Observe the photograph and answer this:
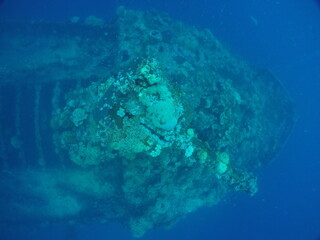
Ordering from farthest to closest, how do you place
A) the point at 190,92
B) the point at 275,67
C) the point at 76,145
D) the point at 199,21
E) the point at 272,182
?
the point at 272,182 → the point at 275,67 → the point at 199,21 → the point at 190,92 → the point at 76,145

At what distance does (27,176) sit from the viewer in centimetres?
657

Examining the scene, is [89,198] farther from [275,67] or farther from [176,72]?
[275,67]

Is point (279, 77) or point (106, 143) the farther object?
point (279, 77)

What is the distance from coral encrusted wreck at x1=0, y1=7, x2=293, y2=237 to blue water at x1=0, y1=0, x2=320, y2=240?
130 inches

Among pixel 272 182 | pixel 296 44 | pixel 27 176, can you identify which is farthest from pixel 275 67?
pixel 27 176

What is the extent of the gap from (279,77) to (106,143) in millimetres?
16045

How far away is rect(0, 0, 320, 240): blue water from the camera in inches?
505

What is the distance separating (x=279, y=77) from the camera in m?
17.4

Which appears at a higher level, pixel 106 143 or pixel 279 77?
pixel 279 77

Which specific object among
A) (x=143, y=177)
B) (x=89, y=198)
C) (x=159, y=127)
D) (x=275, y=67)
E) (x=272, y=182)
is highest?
(x=275, y=67)

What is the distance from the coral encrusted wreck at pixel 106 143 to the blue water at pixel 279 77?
3297 mm

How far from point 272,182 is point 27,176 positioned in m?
19.1

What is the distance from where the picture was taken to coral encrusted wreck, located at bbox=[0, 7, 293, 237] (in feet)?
17.2

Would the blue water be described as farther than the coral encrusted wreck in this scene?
Yes
